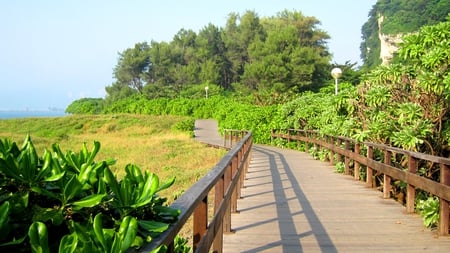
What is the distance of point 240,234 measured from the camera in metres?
5.13

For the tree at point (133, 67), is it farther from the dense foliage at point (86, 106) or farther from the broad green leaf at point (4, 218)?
the broad green leaf at point (4, 218)

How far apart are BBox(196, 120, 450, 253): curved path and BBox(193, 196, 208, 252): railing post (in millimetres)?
1743

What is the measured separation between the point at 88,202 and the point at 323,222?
461cm

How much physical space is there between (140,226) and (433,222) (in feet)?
14.9

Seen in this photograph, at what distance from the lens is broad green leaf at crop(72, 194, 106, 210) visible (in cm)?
148

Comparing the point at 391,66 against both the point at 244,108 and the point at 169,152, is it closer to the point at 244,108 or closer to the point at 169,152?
the point at 169,152

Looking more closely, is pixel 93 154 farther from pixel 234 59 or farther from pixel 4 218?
pixel 234 59

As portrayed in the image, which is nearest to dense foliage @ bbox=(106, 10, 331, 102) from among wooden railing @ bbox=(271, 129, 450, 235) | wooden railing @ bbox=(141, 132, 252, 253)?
wooden railing @ bbox=(271, 129, 450, 235)

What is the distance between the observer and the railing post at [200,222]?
9.20ft

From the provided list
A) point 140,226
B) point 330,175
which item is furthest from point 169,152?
point 140,226

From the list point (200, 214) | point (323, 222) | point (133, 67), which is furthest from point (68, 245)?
point (133, 67)

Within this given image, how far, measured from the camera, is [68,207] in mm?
1525

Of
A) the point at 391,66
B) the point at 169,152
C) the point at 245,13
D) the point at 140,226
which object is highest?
the point at 245,13

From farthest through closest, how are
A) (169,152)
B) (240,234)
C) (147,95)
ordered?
(147,95)
(169,152)
(240,234)
